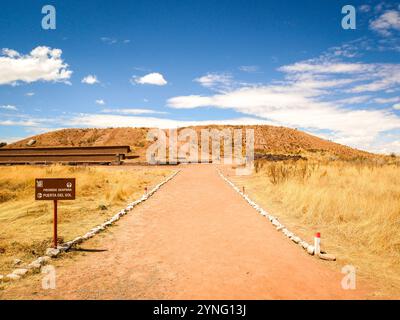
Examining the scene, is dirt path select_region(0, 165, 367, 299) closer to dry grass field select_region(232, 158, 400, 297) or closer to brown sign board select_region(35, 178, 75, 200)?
dry grass field select_region(232, 158, 400, 297)

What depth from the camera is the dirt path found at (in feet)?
17.7

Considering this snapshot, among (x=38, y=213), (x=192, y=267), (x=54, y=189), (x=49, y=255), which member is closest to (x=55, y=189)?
(x=54, y=189)

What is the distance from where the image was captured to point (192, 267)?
21.6 ft

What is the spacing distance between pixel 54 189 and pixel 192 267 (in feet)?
11.9

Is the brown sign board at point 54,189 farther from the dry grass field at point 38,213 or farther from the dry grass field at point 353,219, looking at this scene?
the dry grass field at point 353,219

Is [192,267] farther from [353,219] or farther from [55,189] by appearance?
[353,219]

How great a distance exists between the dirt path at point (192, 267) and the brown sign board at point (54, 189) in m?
1.39

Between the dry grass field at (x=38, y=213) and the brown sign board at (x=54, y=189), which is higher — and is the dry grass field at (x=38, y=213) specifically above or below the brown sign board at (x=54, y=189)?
below

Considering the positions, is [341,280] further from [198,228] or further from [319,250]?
[198,228]

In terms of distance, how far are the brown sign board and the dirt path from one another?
1.39m

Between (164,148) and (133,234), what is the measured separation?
171ft

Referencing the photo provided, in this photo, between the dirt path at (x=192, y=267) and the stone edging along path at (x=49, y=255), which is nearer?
the dirt path at (x=192, y=267)

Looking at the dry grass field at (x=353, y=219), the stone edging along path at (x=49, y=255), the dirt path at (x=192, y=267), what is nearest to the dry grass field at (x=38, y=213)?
the stone edging along path at (x=49, y=255)

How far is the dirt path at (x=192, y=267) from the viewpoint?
5.41 meters
